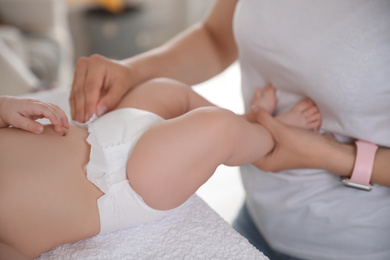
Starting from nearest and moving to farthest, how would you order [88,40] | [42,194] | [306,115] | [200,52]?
[42,194] → [306,115] → [200,52] → [88,40]

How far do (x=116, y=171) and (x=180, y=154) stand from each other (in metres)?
0.13

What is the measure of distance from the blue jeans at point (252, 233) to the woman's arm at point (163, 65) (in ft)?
1.36

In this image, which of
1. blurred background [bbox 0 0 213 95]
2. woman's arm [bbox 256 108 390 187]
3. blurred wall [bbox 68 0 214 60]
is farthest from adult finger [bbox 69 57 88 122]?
blurred wall [bbox 68 0 214 60]

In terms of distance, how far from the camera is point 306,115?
86 centimetres

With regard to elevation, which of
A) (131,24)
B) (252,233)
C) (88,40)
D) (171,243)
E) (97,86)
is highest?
(97,86)

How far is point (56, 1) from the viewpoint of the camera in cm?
303

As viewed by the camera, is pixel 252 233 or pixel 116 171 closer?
pixel 116 171

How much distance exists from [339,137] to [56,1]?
9.20 ft

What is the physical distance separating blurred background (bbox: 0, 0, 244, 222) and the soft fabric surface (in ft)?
1.29

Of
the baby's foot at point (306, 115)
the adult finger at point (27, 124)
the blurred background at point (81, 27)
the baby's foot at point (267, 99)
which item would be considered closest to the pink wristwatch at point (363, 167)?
the baby's foot at point (306, 115)

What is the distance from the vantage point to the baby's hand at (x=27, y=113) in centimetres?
68

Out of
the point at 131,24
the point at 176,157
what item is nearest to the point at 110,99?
the point at 176,157

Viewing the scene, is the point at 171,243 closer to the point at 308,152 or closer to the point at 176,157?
the point at 176,157

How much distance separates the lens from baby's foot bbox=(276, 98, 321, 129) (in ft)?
2.82
